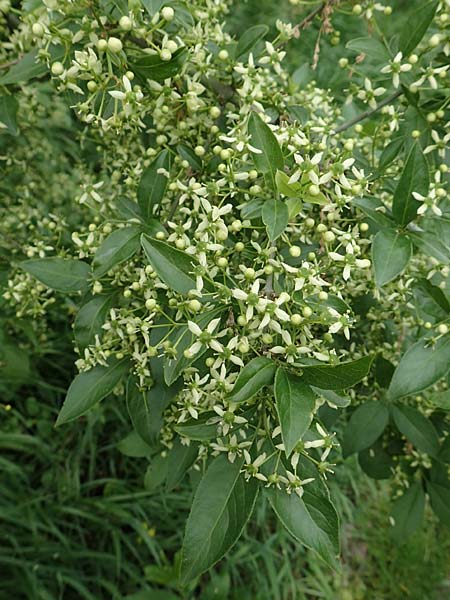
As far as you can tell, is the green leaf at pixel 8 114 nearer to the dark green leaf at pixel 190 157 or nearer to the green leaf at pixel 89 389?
the dark green leaf at pixel 190 157

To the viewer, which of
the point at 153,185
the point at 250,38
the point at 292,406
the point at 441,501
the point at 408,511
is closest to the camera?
the point at 292,406

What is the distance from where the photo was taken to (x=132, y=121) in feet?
3.86

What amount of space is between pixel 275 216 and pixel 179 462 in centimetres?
63

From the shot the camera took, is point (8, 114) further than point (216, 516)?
Yes

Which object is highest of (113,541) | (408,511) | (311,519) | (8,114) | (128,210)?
(8,114)

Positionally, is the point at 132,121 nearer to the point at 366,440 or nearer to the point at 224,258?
the point at 224,258

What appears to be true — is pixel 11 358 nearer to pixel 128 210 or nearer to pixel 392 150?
pixel 128 210

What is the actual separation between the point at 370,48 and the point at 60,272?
2.76 feet

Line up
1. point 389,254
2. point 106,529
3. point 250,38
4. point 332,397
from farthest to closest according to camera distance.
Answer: point 106,529 → point 250,38 → point 389,254 → point 332,397

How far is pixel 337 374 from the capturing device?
36.0 inches

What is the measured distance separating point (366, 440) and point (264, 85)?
2.97 feet

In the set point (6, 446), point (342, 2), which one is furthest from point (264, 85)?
point (6, 446)

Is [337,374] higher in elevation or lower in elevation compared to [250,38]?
lower

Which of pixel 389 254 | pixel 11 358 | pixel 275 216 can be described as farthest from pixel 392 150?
pixel 11 358
